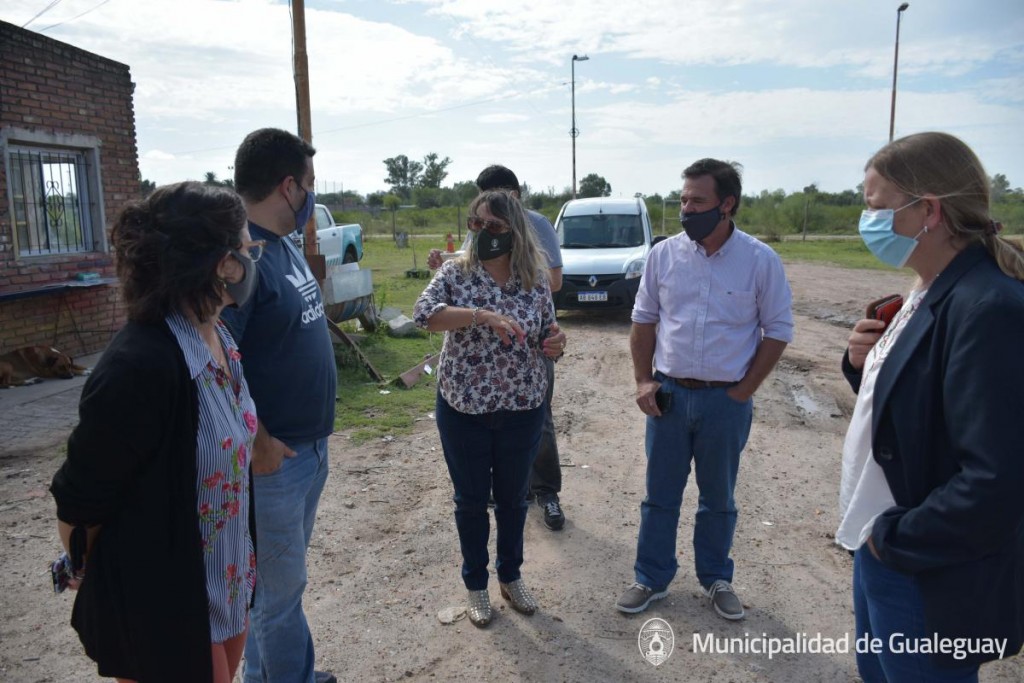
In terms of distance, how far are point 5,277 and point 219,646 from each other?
319 inches

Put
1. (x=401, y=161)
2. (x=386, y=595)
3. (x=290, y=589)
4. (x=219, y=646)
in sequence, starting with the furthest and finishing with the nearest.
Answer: (x=401, y=161)
(x=386, y=595)
(x=290, y=589)
(x=219, y=646)

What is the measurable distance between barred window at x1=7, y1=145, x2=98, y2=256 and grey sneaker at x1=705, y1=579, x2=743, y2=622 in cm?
857

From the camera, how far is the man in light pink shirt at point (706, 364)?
10.6ft

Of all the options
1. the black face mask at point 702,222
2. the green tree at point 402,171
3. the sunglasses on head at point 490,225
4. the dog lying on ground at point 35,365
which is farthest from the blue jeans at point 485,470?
the green tree at point 402,171

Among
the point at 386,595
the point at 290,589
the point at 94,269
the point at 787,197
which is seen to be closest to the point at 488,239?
the point at 290,589

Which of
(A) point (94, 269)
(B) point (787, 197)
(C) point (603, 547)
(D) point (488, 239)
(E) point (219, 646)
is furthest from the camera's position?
(B) point (787, 197)

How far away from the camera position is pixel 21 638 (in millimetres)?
3209

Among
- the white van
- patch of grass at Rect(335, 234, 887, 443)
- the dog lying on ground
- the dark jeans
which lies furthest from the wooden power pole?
the dark jeans

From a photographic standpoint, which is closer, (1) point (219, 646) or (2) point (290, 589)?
(1) point (219, 646)

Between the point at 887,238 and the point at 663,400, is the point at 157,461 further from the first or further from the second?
the point at 663,400

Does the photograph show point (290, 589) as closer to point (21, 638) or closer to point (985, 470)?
point (21, 638)

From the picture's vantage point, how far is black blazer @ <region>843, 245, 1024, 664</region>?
1604 millimetres

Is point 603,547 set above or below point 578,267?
below

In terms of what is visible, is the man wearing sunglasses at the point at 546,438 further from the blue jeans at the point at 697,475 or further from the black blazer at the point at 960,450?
the black blazer at the point at 960,450
